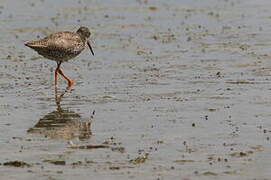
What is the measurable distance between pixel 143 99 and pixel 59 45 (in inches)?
129

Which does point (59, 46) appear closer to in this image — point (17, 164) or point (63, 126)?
point (63, 126)

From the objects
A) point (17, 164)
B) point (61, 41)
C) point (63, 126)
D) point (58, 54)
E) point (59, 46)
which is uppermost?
point (61, 41)

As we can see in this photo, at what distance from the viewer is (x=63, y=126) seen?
1623 centimetres

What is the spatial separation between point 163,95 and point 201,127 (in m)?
3.33

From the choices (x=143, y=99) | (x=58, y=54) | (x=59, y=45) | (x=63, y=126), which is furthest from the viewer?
(x=58, y=54)

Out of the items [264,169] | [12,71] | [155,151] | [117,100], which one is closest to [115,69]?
[12,71]

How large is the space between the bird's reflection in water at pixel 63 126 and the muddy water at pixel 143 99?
0.06 ft

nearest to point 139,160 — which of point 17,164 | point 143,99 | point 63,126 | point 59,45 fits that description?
point 17,164

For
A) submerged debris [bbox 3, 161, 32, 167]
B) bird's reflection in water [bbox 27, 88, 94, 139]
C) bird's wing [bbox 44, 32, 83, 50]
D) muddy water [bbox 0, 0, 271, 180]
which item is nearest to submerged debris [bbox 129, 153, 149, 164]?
muddy water [bbox 0, 0, 271, 180]

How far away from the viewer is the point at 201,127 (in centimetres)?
1605

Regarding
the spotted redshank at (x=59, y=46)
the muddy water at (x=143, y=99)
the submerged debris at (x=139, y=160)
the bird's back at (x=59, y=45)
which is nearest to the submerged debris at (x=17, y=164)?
the muddy water at (x=143, y=99)

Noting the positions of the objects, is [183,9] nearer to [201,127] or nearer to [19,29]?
[19,29]

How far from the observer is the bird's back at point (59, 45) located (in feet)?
69.3

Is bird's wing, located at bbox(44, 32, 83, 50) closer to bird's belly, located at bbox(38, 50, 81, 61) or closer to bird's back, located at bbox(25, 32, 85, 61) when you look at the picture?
bird's back, located at bbox(25, 32, 85, 61)
